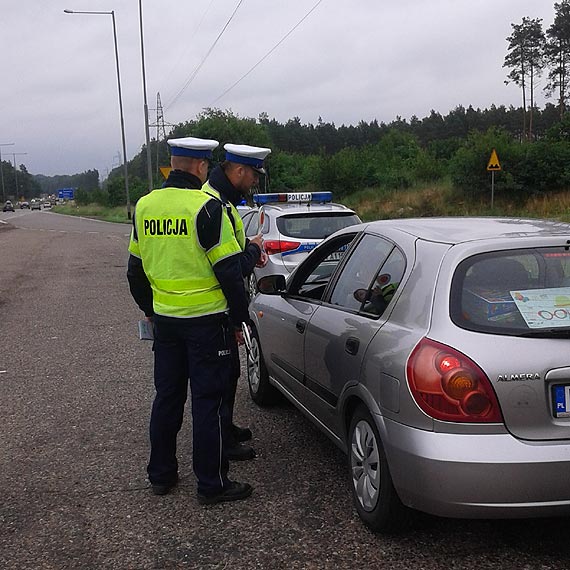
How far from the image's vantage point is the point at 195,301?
3963 millimetres

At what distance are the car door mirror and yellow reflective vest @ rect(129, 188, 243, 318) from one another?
107 cm

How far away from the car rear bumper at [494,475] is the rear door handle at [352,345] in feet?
2.40

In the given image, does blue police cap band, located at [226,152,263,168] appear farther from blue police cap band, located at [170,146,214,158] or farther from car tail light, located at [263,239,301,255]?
car tail light, located at [263,239,301,255]

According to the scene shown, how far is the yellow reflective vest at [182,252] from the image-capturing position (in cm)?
392

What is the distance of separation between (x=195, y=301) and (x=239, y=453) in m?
1.22

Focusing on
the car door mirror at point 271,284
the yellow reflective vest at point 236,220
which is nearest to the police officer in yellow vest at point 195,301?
the yellow reflective vest at point 236,220

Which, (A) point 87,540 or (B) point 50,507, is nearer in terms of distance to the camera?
(A) point 87,540

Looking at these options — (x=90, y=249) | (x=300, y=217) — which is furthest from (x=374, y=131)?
(x=300, y=217)

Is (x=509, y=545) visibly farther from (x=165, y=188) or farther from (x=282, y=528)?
(x=165, y=188)

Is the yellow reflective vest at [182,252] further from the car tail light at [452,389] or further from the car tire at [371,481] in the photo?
the car tail light at [452,389]

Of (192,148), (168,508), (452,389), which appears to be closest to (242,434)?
(168,508)

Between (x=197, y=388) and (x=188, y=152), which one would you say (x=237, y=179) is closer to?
(x=188, y=152)

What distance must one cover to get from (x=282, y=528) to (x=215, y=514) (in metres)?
0.42

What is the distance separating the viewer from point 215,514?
12.9ft
